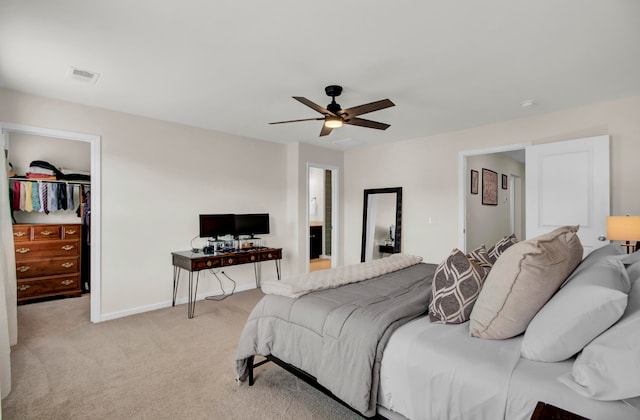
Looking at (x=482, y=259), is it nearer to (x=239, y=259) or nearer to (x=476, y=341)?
(x=476, y=341)

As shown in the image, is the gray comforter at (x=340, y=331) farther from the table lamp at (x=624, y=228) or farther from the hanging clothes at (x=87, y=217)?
the hanging clothes at (x=87, y=217)

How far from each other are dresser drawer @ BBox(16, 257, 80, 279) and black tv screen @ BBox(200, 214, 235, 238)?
79.8 inches

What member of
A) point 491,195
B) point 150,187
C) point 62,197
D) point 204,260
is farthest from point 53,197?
point 491,195

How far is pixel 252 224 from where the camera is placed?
16.0 ft

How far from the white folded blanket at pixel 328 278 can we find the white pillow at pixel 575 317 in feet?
4.22

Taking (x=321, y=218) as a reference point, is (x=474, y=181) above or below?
above

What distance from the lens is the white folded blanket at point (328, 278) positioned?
2.19 metres

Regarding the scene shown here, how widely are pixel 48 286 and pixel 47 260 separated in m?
0.36

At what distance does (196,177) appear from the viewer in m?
A: 4.48

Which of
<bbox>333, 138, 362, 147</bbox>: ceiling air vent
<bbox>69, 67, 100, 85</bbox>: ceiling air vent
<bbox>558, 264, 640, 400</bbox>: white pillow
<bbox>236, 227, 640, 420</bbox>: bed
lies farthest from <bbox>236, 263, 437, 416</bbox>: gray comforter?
<bbox>333, 138, 362, 147</bbox>: ceiling air vent

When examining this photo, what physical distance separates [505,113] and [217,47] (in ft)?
11.0

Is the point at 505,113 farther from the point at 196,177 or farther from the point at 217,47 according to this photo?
the point at 196,177

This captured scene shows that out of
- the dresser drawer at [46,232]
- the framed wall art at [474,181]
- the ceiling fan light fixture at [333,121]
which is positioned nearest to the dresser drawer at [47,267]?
the dresser drawer at [46,232]

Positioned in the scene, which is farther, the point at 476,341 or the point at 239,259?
the point at 239,259
